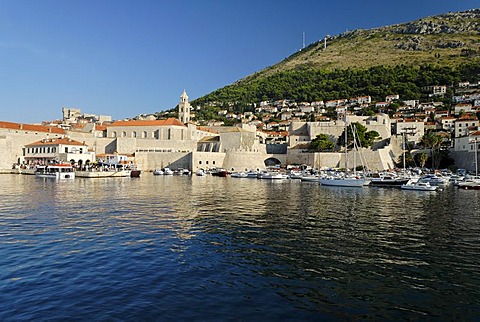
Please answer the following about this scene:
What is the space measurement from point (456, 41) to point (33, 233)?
126823 millimetres

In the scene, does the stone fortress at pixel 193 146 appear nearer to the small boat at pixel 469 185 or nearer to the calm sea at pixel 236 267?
the small boat at pixel 469 185

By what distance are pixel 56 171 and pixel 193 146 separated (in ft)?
68.0

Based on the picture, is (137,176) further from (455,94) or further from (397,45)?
(397,45)

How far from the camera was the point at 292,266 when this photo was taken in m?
7.43

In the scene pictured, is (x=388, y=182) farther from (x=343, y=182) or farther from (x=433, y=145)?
(x=433, y=145)

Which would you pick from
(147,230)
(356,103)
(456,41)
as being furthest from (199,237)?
(456,41)

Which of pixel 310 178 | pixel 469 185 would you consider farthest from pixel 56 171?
pixel 469 185

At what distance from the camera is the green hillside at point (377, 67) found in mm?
88250

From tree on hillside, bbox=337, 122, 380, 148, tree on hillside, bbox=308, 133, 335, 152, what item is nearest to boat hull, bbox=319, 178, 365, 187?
tree on hillside, bbox=337, 122, 380, 148

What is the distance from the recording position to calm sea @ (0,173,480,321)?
5.34 meters

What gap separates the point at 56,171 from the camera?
1674 inches

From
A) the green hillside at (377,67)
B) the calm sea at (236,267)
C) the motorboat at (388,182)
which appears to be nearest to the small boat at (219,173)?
the motorboat at (388,182)

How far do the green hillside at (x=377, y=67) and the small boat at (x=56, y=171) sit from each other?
56219mm

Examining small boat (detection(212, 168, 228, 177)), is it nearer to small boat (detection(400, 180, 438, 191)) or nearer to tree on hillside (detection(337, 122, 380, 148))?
tree on hillside (detection(337, 122, 380, 148))
